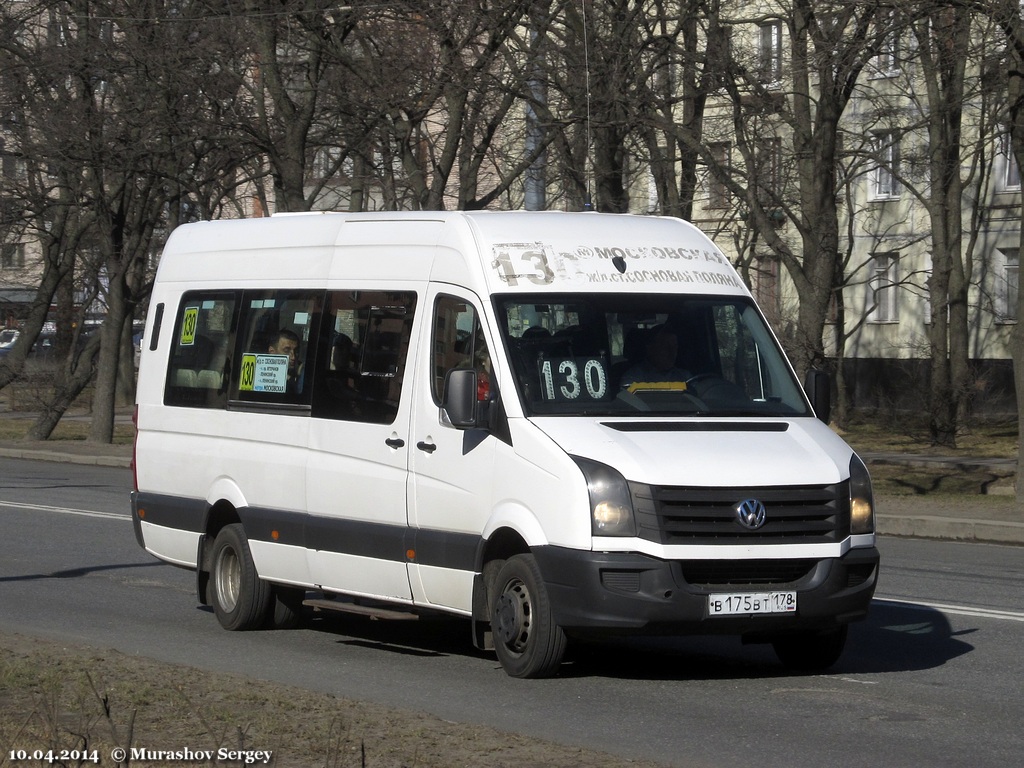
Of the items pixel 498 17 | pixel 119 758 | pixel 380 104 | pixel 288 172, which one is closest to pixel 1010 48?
pixel 498 17

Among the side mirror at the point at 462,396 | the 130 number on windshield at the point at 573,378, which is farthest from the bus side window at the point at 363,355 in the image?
the 130 number on windshield at the point at 573,378

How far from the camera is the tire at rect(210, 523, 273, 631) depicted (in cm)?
984

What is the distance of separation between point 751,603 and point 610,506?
81 centimetres

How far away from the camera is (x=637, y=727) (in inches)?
273

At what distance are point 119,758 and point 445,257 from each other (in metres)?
4.04

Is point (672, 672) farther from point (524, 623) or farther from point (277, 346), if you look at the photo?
point (277, 346)

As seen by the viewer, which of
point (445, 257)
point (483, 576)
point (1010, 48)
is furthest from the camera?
point (1010, 48)

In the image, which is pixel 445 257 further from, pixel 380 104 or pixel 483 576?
pixel 380 104

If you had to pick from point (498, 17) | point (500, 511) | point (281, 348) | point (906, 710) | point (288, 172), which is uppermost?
point (498, 17)

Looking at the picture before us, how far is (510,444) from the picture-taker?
8.00 metres

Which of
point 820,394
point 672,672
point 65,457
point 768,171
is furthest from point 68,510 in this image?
point 768,171

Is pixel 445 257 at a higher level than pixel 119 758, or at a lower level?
higher

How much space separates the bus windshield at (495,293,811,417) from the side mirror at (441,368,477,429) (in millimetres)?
248

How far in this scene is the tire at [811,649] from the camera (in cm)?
834
